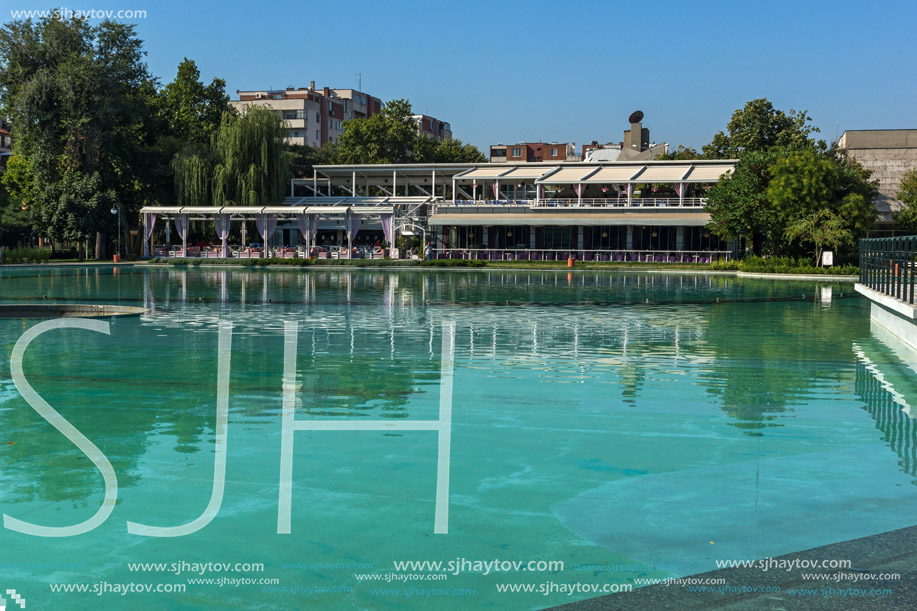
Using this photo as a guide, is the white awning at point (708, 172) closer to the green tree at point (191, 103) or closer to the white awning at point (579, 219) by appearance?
the white awning at point (579, 219)

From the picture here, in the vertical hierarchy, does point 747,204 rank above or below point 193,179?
below

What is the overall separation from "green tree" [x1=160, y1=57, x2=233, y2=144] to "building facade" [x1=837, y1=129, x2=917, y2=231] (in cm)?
4696

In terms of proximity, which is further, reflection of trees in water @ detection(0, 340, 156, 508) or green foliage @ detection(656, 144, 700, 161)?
green foliage @ detection(656, 144, 700, 161)

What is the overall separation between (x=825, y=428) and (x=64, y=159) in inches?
2371

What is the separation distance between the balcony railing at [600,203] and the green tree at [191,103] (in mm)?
22619

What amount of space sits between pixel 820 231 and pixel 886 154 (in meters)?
20.9

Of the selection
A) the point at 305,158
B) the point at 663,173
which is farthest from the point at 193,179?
the point at 663,173

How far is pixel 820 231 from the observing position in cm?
4431

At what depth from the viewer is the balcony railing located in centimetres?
5641

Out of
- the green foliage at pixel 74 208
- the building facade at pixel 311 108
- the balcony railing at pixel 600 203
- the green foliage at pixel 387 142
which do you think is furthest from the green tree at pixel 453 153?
the green foliage at pixel 74 208

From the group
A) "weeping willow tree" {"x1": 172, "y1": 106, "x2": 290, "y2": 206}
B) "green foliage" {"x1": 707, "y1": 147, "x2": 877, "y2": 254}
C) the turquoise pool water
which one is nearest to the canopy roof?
"green foliage" {"x1": 707, "y1": 147, "x2": 877, "y2": 254}

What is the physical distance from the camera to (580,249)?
5738cm

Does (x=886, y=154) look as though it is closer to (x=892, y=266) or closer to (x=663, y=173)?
(x=663, y=173)

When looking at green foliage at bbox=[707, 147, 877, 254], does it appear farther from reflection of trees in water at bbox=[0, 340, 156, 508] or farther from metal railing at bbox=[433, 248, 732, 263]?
reflection of trees in water at bbox=[0, 340, 156, 508]
